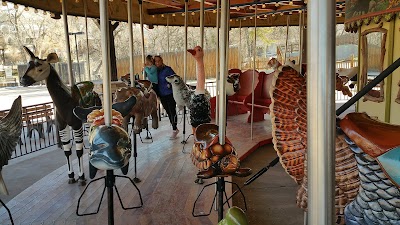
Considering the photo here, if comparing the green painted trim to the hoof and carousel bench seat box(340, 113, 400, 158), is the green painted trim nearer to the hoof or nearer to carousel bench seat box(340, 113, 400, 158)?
carousel bench seat box(340, 113, 400, 158)

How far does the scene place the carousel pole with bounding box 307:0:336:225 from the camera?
0.40 meters

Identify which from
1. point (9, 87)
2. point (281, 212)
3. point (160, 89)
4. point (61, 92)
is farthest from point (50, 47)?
point (281, 212)

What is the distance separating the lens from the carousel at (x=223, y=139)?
41 cm

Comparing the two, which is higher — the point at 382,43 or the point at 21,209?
the point at 382,43

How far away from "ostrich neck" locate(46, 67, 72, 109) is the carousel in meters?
0.01

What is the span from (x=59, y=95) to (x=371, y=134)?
112 inches

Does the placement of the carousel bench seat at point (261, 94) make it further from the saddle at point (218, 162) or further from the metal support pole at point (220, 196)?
the saddle at point (218, 162)

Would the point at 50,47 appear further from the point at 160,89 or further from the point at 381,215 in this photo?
the point at 381,215

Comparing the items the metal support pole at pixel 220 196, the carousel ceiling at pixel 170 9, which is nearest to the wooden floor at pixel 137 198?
the metal support pole at pixel 220 196

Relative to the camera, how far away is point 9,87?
17531 millimetres

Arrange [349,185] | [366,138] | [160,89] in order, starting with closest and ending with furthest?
[366,138] < [349,185] < [160,89]

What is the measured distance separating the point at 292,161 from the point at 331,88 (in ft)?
3.46

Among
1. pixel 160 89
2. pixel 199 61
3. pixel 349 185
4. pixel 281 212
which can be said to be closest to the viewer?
pixel 349 185

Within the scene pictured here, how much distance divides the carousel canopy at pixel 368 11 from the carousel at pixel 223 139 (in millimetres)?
15
